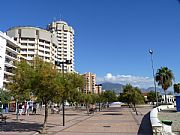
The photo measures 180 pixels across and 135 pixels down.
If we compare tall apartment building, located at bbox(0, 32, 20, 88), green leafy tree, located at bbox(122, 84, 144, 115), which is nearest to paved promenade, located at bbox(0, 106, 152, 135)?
green leafy tree, located at bbox(122, 84, 144, 115)

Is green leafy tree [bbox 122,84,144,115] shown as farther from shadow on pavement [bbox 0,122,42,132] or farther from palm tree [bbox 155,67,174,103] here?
palm tree [bbox 155,67,174,103]

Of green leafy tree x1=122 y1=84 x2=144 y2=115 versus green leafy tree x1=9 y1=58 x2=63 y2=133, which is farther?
green leafy tree x1=122 y1=84 x2=144 y2=115

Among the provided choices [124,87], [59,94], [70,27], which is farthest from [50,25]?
[59,94]

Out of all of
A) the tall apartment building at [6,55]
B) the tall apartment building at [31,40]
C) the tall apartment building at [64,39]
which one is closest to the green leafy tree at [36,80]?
the tall apartment building at [6,55]

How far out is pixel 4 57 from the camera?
245ft

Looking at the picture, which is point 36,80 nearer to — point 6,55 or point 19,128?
point 19,128

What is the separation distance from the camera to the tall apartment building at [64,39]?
154 metres

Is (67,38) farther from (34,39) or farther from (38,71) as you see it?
(38,71)

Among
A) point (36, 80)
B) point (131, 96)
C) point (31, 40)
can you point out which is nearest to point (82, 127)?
point (36, 80)

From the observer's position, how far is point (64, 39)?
520ft

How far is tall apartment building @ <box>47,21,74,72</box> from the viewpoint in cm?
15388

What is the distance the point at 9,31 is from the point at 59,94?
337 feet

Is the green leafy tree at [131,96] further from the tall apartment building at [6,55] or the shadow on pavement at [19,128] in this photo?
the tall apartment building at [6,55]

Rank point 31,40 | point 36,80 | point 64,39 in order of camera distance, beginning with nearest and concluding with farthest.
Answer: point 36,80
point 31,40
point 64,39
